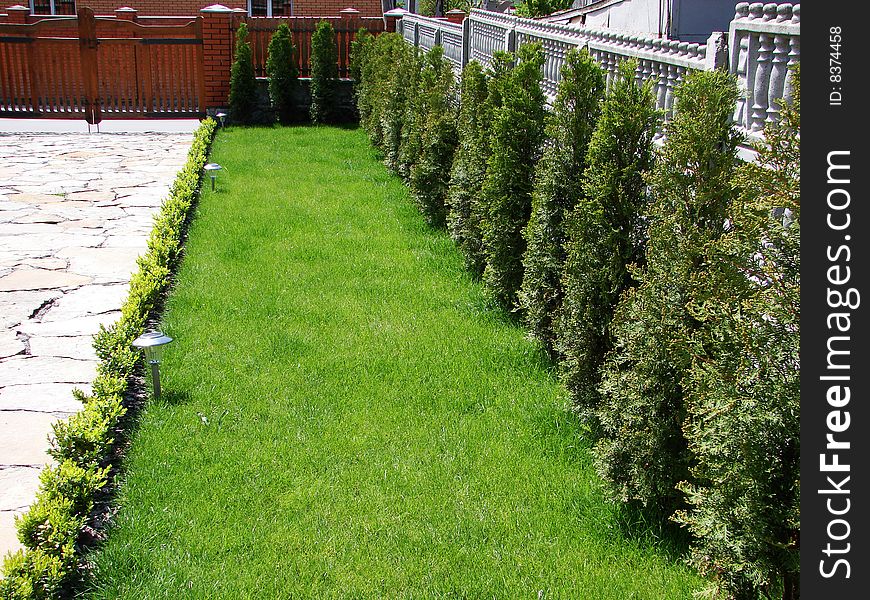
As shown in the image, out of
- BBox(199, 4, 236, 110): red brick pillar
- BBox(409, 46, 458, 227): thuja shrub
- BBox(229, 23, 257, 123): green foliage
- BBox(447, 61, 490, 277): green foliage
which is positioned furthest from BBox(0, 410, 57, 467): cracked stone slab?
BBox(199, 4, 236, 110): red brick pillar

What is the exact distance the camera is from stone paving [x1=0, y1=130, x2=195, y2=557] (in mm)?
5246

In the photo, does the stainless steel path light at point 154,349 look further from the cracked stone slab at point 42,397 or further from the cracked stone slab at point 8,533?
the cracked stone slab at point 8,533

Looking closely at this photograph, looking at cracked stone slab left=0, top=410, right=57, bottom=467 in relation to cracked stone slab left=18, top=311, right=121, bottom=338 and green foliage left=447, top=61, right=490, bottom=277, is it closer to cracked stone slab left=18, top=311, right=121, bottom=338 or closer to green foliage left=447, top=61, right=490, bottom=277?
cracked stone slab left=18, top=311, right=121, bottom=338

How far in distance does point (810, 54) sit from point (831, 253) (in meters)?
0.61

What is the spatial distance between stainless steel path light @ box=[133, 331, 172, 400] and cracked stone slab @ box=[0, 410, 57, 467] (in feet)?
2.06

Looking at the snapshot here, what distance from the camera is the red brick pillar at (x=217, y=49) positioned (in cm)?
1881

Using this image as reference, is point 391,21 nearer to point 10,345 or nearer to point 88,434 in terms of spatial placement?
point 10,345

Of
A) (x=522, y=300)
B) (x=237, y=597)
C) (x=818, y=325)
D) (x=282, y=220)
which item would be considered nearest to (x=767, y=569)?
(x=818, y=325)

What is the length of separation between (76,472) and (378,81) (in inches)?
453

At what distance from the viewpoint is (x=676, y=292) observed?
12.9 ft

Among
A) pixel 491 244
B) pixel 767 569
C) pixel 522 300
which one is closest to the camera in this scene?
pixel 767 569

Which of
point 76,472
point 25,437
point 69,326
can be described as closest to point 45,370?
point 69,326

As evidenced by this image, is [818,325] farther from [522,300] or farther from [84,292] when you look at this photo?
[84,292]

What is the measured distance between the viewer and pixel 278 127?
18391mm
